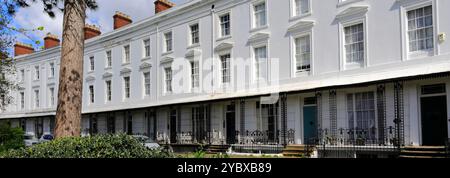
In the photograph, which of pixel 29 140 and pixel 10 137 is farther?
pixel 29 140

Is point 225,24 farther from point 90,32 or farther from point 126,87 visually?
point 90,32

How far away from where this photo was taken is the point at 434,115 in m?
15.6

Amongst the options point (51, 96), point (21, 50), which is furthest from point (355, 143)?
point (21, 50)

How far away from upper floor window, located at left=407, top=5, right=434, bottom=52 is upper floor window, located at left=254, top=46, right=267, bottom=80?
708 cm

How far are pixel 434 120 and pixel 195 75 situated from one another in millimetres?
13319

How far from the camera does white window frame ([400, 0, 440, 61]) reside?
15524 millimetres

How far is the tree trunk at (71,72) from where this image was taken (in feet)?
34.7

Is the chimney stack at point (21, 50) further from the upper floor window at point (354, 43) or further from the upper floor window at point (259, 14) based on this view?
the upper floor window at point (354, 43)

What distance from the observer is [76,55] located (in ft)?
36.0

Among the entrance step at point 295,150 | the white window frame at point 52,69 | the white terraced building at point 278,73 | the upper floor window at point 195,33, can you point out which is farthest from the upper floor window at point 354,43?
the white window frame at point 52,69

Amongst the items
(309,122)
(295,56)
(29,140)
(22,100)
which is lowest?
(29,140)

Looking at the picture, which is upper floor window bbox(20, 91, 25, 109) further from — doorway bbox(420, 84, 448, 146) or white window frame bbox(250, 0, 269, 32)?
doorway bbox(420, 84, 448, 146)

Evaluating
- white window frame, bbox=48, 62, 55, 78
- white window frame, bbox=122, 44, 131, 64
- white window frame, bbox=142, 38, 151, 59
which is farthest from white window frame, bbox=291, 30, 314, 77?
white window frame, bbox=48, 62, 55, 78
